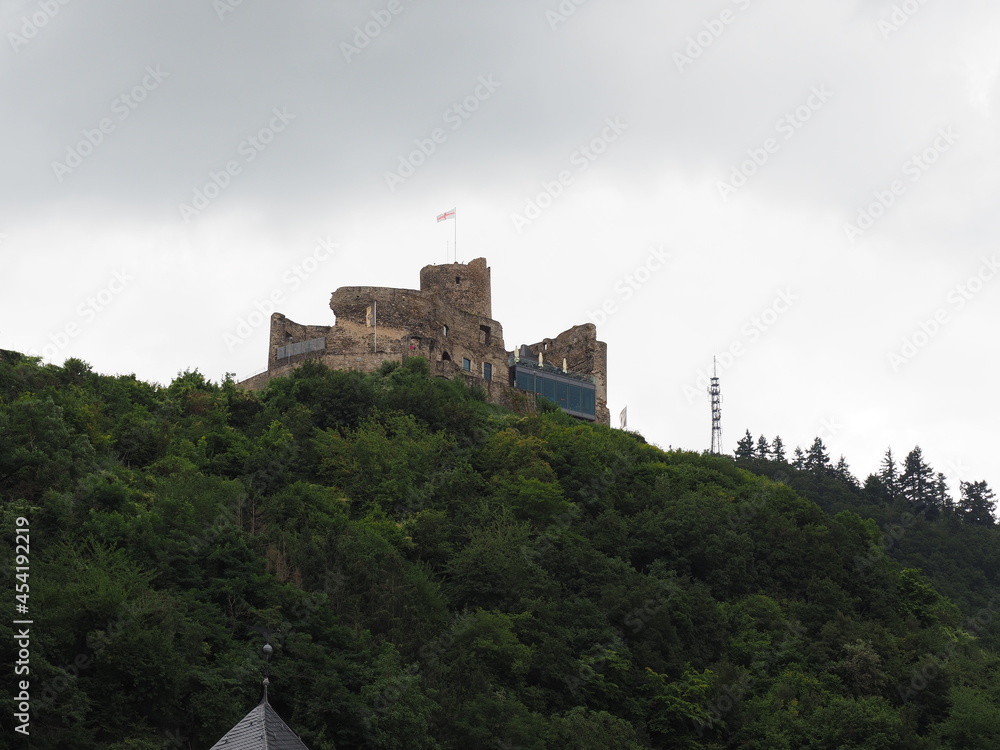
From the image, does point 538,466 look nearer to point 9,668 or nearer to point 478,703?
point 478,703

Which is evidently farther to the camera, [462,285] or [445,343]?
[462,285]

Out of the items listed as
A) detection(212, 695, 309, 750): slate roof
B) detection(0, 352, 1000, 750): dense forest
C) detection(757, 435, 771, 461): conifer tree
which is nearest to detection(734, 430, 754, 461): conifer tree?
detection(757, 435, 771, 461): conifer tree

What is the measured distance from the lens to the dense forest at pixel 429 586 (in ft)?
120

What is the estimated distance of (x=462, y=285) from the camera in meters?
70.4

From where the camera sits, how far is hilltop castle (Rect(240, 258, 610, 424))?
6462cm

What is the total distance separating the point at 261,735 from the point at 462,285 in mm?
45733

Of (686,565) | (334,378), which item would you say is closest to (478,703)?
(686,565)

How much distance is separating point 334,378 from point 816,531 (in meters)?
21.0

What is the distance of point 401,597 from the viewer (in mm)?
44062

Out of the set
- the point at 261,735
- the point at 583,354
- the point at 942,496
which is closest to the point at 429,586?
the point at 261,735

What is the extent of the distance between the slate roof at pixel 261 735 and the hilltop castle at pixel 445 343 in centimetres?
3769

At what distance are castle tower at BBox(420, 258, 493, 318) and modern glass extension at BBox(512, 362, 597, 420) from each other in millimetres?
3600

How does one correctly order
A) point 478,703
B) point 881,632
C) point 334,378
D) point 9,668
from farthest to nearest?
point 334,378, point 881,632, point 478,703, point 9,668

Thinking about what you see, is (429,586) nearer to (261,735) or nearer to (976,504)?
(261,735)
